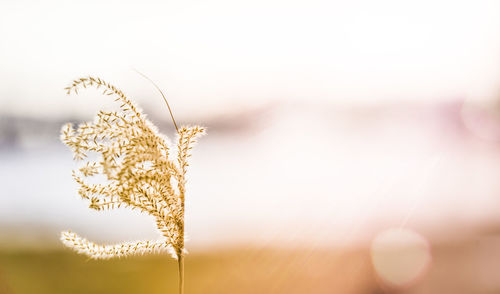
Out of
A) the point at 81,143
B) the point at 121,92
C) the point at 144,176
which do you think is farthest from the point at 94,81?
the point at 144,176

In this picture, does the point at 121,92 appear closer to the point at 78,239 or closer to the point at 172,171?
the point at 172,171

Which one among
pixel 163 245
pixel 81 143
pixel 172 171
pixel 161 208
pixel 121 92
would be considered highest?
pixel 121 92

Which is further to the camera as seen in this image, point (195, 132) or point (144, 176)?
point (195, 132)

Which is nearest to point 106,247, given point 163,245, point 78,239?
point 78,239

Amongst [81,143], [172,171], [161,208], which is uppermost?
[81,143]

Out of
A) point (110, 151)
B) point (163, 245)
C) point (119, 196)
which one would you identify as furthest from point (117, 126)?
point (163, 245)

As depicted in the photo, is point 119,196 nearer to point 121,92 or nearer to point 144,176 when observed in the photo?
point 144,176

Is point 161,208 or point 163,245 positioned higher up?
point 161,208

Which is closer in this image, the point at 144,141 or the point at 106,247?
the point at 144,141

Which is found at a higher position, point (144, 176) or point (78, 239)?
point (144, 176)
